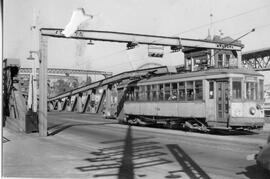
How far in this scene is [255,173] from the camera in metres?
9.15

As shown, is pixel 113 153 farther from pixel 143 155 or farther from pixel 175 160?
pixel 175 160

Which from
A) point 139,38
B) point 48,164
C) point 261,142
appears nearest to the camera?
point 48,164

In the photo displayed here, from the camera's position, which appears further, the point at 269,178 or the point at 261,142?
the point at 261,142

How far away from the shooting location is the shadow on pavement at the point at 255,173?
875 cm

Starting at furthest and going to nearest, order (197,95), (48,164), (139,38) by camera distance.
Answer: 1. (139,38)
2. (197,95)
3. (48,164)

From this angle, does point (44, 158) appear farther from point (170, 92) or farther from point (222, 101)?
point (170, 92)

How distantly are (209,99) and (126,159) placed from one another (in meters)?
7.92

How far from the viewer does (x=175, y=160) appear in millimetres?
11281

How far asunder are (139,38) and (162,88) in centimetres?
342

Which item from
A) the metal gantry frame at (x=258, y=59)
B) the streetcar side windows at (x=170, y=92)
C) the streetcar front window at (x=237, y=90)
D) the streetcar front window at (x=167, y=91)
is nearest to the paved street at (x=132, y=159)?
the streetcar front window at (x=237, y=90)

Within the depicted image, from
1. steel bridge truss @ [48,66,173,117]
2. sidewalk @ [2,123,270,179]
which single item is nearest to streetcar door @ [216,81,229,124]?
sidewalk @ [2,123,270,179]

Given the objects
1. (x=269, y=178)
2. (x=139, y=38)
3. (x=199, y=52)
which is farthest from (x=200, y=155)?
(x=199, y=52)

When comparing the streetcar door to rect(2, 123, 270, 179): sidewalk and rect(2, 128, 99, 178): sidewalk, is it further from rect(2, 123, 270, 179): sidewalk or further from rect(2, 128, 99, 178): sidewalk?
rect(2, 128, 99, 178): sidewalk

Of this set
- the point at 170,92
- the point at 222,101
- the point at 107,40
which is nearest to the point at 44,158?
the point at 222,101
